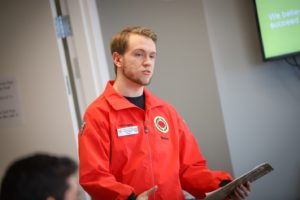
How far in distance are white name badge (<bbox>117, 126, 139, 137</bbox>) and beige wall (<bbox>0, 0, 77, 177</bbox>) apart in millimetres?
702

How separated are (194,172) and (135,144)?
1.13 ft

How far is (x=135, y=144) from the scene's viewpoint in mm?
1602

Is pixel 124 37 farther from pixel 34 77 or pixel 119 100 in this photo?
pixel 34 77

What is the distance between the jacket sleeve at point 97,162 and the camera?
1456 mm

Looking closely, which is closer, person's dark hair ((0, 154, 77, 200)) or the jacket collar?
person's dark hair ((0, 154, 77, 200))

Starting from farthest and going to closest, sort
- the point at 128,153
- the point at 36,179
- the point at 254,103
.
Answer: the point at 254,103, the point at 128,153, the point at 36,179

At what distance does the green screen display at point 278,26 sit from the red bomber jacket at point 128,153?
107cm

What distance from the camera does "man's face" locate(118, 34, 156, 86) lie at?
1.64m

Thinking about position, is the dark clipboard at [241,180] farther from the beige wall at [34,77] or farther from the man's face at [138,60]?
the beige wall at [34,77]

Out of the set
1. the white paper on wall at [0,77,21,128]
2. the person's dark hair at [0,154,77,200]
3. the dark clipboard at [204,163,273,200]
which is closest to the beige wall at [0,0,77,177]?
the white paper on wall at [0,77,21,128]

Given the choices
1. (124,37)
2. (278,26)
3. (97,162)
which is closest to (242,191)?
(97,162)

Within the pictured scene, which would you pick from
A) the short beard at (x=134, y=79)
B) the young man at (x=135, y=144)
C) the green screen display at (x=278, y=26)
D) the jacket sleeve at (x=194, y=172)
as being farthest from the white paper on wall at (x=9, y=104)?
the green screen display at (x=278, y=26)

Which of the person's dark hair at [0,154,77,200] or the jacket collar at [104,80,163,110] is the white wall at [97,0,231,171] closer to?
the jacket collar at [104,80,163,110]

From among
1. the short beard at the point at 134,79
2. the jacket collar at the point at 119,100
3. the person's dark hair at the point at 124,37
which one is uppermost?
the person's dark hair at the point at 124,37
